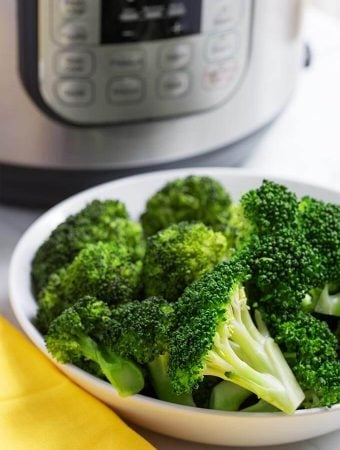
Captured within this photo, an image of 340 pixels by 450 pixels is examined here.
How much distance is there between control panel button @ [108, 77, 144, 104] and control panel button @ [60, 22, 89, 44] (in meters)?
0.06

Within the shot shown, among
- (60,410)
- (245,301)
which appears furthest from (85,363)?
(245,301)

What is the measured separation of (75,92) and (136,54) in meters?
0.08

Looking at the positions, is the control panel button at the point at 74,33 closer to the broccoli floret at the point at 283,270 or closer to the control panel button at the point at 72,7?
the control panel button at the point at 72,7

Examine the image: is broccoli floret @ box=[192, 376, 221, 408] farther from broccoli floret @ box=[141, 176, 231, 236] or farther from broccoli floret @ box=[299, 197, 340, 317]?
broccoli floret @ box=[141, 176, 231, 236]

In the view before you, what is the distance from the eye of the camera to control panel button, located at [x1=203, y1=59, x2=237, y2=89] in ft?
3.67

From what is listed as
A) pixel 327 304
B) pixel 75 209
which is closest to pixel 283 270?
pixel 327 304

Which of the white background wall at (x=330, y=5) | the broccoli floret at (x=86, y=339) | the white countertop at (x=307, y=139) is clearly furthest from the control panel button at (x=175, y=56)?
the white background wall at (x=330, y=5)

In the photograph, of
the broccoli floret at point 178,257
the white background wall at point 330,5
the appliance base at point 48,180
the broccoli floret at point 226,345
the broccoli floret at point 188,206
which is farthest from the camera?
the white background wall at point 330,5

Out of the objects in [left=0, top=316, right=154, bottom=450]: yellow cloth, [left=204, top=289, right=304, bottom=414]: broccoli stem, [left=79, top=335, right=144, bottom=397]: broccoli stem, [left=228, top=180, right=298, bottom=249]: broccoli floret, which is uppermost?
[left=228, top=180, right=298, bottom=249]: broccoli floret

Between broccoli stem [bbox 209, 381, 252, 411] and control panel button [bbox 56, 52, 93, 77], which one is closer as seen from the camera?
broccoli stem [bbox 209, 381, 252, 411]

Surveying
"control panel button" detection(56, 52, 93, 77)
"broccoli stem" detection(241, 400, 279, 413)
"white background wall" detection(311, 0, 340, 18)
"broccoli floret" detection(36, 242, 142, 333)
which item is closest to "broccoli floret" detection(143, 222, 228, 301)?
"broccoli floret" detection(36, 242, 142, 333)

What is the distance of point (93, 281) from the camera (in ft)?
2.97

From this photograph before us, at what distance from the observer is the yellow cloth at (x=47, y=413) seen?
0.81 m

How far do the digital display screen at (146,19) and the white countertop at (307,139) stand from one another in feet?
0.82
